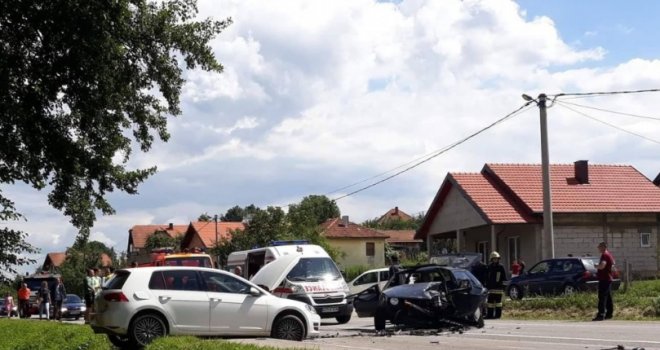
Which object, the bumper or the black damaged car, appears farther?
the bumper

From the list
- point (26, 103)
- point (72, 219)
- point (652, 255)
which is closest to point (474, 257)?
point (652, 255)

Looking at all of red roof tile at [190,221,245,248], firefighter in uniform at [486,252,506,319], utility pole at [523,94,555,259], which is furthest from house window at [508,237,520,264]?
red roof tile at [190,221,245,248]

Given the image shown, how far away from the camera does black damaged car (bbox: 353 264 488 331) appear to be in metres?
18.4

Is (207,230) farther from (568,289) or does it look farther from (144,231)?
(568,289)

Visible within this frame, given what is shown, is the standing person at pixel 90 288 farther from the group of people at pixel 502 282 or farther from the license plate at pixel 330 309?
the group of people at pixel 502 282

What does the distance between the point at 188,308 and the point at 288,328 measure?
2.00m

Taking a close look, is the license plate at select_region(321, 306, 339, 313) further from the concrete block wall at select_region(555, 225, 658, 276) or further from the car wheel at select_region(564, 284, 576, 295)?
the concrete block wall at select_region(555, 225, 658, 276)

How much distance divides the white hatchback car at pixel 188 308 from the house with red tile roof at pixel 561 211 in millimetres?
24471

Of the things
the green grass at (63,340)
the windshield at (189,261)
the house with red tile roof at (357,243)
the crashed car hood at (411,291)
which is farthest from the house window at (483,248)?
the house with red tile roof at (357,243)

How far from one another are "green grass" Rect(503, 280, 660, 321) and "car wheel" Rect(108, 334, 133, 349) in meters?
11.6

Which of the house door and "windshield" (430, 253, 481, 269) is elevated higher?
the house door

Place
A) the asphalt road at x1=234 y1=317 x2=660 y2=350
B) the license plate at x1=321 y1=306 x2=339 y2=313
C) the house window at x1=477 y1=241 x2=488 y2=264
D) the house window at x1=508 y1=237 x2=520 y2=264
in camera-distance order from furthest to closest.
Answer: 1. the house window at x1=477 y1=241 x2=488 y2=264
2. the house window at x1=508 y1=237 x2=520 y2=264
3. the license plate at x1=321 y1=306 x2=339 y2=313
4. the asphalt road at x1=234 y1=317 x2=660 y2=350

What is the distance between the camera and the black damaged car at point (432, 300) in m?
18.4

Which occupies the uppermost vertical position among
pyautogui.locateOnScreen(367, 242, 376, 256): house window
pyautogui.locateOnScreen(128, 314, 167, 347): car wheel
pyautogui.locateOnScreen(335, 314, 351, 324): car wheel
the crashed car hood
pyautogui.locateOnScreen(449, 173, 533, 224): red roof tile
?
pyautogui.locateOnScreen(449, 173, 533, 224): red roof tile
